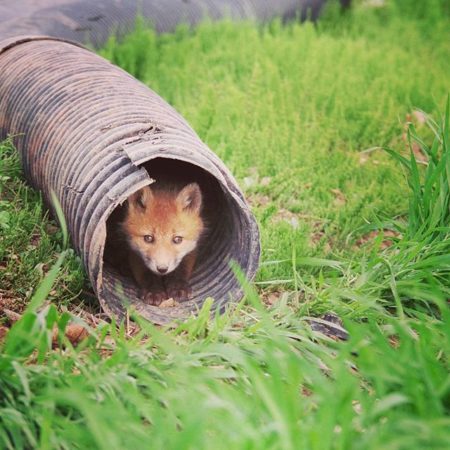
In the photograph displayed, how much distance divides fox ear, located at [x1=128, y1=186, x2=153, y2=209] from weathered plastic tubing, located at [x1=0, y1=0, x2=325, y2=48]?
111 inches

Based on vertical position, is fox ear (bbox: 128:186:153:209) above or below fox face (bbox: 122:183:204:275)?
Result: above

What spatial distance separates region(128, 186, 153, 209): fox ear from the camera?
5230mm

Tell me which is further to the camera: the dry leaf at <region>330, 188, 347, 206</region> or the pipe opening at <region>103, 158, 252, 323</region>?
the dry leaf at <region>330, 188, 347, 206</region>

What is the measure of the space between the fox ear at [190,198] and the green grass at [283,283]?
0.58 m

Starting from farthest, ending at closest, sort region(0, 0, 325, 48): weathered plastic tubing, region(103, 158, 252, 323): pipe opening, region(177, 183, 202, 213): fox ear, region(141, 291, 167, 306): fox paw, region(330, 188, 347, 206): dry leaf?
region(0, 0, 325, 48): weathered plastic tubing < region(330, 188, 347, 206): dry leaf < region(177, 183, 202, 213): fox ear < region(141, 291, 167, 306): fox paw < region(103, 158, 252, 323): pipe opening

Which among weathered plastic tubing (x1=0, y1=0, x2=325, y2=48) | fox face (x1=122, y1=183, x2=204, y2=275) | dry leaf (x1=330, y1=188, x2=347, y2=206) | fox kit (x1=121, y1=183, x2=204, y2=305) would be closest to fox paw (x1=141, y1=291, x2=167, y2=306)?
fox kit (x1=121, y1=183, x2=204, y2=305)

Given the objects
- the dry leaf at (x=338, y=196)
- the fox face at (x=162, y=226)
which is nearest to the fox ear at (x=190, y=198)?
the fox face at (x=162, y=226)

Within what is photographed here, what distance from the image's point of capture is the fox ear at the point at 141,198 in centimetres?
523

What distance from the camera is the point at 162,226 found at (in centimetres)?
527

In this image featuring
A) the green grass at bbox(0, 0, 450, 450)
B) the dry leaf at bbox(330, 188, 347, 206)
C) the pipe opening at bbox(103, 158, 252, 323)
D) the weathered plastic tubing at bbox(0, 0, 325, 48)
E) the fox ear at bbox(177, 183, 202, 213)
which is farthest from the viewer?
the weathered plastic tubing at bbox(0, 0, 325, 48)

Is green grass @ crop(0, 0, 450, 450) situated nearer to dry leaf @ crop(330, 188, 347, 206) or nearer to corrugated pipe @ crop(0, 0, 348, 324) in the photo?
dry leaf @ crop(330, 188, 347, 206)

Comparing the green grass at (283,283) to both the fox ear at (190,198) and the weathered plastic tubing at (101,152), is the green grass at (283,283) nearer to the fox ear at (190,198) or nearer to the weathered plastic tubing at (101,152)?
the weathered plastic tubing at (101,152)

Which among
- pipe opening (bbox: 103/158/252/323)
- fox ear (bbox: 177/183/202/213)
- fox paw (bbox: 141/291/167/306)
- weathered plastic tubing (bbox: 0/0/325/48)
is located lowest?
fox paw (bbox: 141/291/167/306)

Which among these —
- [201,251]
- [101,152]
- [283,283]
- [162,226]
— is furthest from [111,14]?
[283,283]
